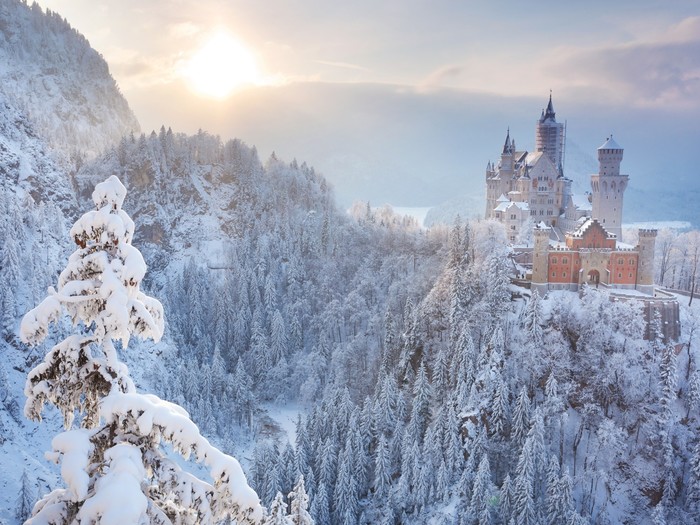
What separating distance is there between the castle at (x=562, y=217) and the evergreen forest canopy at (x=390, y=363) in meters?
4.38

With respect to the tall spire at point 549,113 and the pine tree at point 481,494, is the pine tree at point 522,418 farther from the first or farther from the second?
the tall spire at point 549,113

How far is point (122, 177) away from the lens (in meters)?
128

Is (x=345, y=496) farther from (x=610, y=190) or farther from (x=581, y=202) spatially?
(x=581, y=202)

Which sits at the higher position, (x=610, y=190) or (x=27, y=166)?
(x=27, y=166)

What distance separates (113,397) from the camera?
26.5 feet

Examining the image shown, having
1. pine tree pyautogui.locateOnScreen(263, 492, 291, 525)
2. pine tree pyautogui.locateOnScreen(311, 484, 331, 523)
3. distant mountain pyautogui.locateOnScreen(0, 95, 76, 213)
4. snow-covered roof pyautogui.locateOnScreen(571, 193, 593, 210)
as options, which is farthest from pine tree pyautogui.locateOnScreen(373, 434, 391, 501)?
distant mountain pyautogui.locateOnScreen(0, 95, 76, 213)

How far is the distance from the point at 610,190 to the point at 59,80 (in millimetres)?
160519

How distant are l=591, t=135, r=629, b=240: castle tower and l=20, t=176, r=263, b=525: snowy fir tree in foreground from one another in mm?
86917

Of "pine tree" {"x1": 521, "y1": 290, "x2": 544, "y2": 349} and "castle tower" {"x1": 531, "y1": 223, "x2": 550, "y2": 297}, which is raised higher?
"castle tower" {"x1": 531, "y1": 223, "x2": 550, "y2": 297}

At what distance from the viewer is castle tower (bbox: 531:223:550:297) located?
66812 millimetres

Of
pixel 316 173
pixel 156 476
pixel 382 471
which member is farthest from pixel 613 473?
pixel 316 173

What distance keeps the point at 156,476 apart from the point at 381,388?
71.1 metres

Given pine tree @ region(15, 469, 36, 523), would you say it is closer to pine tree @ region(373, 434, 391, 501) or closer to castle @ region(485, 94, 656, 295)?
pine tree @ region(373, 434, 391, 501)

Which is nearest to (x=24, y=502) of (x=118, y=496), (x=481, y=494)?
(x=481, y=494)
